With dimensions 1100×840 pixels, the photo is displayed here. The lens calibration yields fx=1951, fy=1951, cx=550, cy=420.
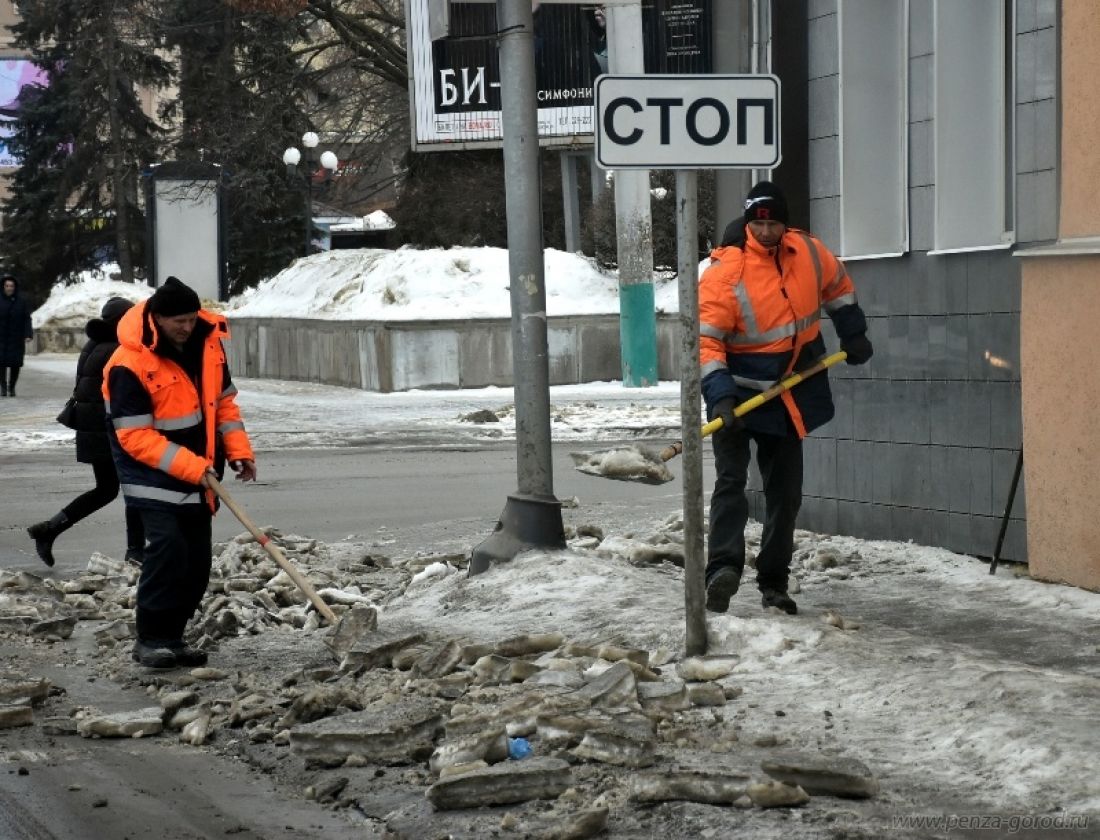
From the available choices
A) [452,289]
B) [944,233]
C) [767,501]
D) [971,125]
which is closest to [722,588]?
[767,501]

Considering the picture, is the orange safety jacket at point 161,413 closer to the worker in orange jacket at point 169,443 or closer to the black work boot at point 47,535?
the worker in orange jacket at point 169,443

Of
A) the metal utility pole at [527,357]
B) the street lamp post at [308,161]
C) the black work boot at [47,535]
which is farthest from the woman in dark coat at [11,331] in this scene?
the metal utility pole at [527,357]

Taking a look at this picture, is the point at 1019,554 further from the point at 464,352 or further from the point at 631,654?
the point at 464,352

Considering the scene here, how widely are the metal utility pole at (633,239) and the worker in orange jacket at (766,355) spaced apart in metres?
16.2

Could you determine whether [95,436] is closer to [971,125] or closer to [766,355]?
[766,355]

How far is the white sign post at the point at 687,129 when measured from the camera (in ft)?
22.4

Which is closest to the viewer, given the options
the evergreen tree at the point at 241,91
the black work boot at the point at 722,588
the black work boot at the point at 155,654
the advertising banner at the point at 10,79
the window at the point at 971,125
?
the black work boot at the point at 722,588

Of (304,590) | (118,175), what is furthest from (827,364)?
(118,175)

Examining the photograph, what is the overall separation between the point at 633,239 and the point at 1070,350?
53.5 feet

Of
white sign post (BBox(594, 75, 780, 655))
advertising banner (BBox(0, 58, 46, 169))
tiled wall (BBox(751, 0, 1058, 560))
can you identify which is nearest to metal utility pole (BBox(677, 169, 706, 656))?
white sign post (BBox(594, 75, 780, 655))

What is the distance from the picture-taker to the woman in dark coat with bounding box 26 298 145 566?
1049cm

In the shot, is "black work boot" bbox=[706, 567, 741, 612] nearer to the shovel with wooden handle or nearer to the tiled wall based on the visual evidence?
the shovel with wooden handle

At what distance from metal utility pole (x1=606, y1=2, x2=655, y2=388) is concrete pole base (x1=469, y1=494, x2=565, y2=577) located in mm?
15208

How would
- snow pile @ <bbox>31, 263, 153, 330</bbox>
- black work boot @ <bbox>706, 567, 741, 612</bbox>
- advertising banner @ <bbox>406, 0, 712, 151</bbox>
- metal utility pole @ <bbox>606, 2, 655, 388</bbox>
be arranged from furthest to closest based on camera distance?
snow pile @ <bbox>31, 263, 153, 330</bbox> < advertising banner @ <bbox>406, 0, 712, 151</bbox> < metal utility pole @ <bbox>606, 2, 655, 388</bbox> < black work boot @ <bbox>706, 567, 741, 612</bbox>
